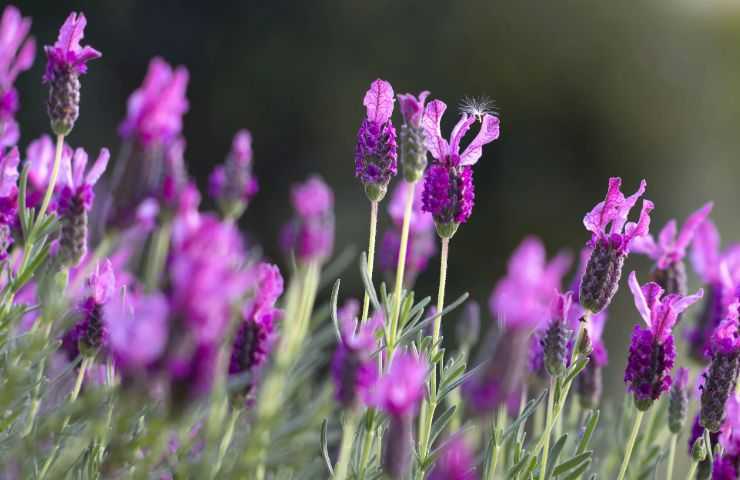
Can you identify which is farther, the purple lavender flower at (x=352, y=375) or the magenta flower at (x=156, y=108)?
the magenta flower at (x=156, y=108)

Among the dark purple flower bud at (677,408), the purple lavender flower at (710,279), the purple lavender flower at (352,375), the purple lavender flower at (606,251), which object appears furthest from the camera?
the purple lavender flower at (710,279)

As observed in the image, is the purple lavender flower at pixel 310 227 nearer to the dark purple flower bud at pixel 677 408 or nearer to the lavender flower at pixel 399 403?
the lavender flower at pixel 399 403

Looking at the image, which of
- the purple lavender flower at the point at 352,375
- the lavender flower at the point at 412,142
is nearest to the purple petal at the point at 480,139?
the lavender flower at the point at 412,142

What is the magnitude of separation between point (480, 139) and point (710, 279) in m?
0.56

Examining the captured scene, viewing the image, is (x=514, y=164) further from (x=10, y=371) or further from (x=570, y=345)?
(x=10, y=371)

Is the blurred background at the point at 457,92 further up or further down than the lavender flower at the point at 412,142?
further up

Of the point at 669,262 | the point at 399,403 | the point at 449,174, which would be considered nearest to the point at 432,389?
the point at 449,174

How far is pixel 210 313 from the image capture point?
0.60m

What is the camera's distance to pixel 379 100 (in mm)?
1084

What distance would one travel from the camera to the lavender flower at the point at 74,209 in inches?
40.1

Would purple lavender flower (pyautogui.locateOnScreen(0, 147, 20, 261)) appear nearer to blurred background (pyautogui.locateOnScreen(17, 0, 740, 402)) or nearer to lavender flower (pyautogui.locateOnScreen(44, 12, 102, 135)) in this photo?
lavender flower (pyautogui.locateOnScreen(44, 12, 102, 135))

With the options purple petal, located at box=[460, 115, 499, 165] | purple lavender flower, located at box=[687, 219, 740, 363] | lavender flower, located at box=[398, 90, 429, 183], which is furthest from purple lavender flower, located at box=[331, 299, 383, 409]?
purple lavender flower, located at box=[687, 219, 740, 363]

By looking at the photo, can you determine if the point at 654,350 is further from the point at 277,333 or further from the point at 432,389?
the point at 277,333

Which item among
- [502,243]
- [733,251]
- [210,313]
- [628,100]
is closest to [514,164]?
[502,243]
